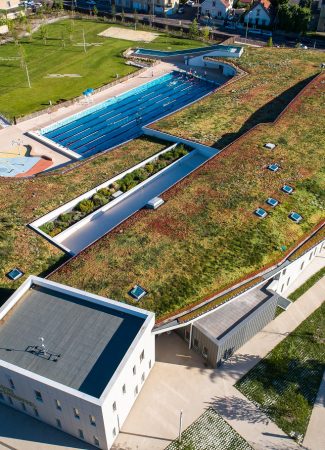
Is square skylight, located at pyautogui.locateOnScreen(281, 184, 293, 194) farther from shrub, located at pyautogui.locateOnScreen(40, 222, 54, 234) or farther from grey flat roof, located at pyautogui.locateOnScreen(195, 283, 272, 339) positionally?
shrub, located at pyautogui.locateOnScreen(40, 222, 54, 234)

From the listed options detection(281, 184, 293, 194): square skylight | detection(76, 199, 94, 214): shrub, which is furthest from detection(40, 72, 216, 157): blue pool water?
detection(281, 184, 293, 194): square skylight

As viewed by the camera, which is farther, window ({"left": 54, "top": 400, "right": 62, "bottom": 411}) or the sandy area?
the sandy area

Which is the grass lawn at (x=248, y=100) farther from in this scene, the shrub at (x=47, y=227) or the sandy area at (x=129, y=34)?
the sandy area at (x=129, y=34)

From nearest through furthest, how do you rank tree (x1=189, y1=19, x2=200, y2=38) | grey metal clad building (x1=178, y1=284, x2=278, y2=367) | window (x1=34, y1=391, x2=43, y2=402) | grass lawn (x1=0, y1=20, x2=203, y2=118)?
window (x1=34, y1=391, x2=43, y2=402), grey metal clad building (x1=178, y1=284, x2=278, y2=367), grass lawn (x1=0, y1=20, x2=203, y2=118), tree (x1=189, y1=19, x2=200, y2=38)

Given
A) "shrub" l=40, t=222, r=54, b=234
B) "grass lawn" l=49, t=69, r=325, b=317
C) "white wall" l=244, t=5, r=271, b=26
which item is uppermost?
"white wall" l=244, t=5, r=271, b=26

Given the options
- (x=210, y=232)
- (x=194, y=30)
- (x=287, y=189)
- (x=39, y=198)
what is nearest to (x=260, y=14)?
(x=194, y=30)

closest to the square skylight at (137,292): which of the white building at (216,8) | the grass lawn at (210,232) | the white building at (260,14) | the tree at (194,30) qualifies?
the grass lawn at (210,232)

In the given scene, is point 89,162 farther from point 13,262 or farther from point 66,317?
point 66,317

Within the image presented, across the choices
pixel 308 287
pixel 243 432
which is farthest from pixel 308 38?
pixel 243 432
